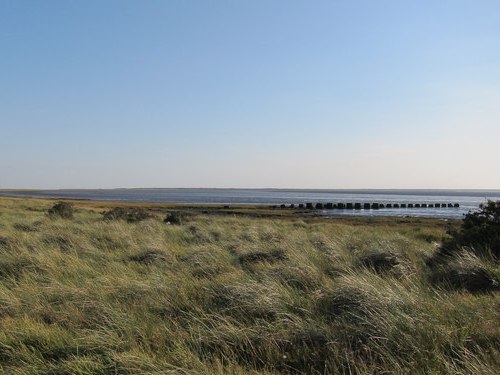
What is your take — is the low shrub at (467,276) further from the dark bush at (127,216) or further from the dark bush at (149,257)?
the dark bush at (127,216)

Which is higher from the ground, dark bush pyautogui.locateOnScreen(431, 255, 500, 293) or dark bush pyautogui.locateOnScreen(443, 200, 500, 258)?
dark bush pyautogui.locateOnScreen(443, 200, 500, 258)

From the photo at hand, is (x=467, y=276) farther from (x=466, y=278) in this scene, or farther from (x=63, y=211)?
(x=63, y=211)

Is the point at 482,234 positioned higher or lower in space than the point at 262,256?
higher

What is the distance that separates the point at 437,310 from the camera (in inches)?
191

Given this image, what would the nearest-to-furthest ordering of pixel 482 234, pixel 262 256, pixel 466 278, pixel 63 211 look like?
pixel 466 278 → pixel 262 256 → pixel 482 234 → pixel 63 211

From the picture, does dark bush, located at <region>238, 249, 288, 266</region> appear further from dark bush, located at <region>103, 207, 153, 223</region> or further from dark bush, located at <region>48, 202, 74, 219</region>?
dark bush, located at <region>48, 202, 74, 219</region>

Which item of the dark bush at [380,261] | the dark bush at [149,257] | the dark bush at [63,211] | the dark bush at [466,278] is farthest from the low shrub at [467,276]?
the dark bush at [63,211]

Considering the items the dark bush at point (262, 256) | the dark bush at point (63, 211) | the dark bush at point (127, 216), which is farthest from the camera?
the dark bush at point (63, 211)

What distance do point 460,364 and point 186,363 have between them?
94.7 inches

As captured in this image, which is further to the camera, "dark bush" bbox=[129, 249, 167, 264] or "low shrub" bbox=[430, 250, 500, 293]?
"dark bush" bbox=[129, 249, 167, 264]

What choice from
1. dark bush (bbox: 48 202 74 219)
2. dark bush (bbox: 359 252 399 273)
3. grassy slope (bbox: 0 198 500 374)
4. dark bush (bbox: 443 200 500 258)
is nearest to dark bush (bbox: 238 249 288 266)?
grassy slope (bbox: 0 198 500 374)

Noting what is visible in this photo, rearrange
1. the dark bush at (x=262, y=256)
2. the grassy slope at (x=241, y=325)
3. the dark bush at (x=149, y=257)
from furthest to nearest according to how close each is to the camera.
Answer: the dark bush at (x=149, y=257)
the dark bush at (x=262, y=256)
the grassy slope at (x=241, y=325)

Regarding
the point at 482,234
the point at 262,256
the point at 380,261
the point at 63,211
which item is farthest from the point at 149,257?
the point at 63,211

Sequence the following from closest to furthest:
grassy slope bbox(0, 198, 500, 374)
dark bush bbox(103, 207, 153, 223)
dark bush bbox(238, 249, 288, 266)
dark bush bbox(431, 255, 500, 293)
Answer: grassy slope bbox(0, 198, 500, 374), dark bush bbox(431, 255, 500, 293), dark bush bbox(238, 249, 288, 266), dark bush bbox(103, 207, 153, 223)
